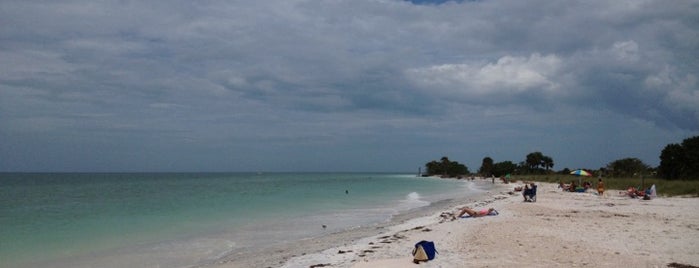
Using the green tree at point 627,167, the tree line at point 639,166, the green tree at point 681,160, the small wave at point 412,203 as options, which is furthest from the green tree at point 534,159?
the small wave at point 412,203

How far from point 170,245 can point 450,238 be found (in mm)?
7892

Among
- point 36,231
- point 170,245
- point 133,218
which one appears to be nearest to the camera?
point 170,245

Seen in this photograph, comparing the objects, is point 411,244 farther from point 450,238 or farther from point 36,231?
point 36,231

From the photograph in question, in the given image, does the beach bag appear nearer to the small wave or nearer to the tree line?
the small wave

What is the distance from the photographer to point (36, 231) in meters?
16.8

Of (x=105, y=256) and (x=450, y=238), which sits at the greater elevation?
(x=450, y=238)

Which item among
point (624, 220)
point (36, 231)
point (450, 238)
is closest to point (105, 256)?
point (36, 231)

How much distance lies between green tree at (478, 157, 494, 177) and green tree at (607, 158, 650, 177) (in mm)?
37936

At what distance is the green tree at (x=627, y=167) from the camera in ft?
182

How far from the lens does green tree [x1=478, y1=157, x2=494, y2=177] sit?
100738mm

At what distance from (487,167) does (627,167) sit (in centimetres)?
4504

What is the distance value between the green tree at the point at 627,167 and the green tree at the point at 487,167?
124ft

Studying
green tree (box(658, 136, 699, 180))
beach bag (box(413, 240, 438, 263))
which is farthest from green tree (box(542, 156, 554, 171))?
beach bag (box(413, 240, 438, 263))

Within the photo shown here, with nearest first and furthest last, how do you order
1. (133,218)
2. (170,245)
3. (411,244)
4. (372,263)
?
(372,263) → (411,244) → (170,245) → (133,218)
